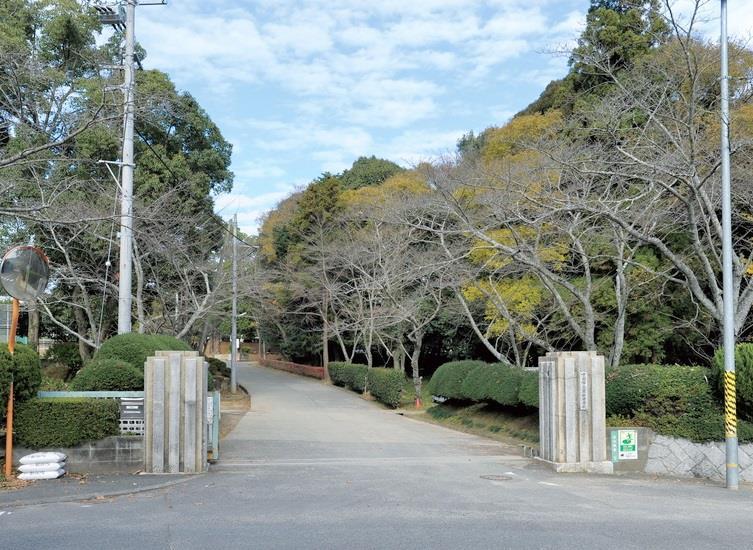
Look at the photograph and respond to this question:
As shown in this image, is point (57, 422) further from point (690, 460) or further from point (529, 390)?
point (529, 390)

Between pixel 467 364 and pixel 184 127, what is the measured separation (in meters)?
15.3

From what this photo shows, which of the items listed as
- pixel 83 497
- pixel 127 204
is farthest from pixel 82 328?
pixel 83 497

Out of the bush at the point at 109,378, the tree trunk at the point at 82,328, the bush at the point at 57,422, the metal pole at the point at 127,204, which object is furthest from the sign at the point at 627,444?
the tree trunk at the point at 82,328

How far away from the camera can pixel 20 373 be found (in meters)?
10.2

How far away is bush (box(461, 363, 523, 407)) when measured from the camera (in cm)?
1902

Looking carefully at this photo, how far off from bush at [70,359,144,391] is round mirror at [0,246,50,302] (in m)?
2.01

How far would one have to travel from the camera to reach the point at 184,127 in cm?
2802

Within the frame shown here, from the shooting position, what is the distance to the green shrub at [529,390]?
17.1 meters

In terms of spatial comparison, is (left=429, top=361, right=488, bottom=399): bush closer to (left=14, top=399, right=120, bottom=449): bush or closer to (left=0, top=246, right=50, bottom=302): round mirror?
(left=14, top=399, right=120, bottom=449): bush

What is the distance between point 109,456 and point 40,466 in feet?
3.55

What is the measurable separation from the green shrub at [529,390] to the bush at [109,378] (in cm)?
974

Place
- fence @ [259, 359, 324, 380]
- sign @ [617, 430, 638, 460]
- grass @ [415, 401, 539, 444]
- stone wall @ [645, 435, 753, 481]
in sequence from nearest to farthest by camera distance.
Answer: sign @ [617, 430, 638, 460]
stone wall @ [645, 435, 753, 481]
grass @ [415, 401, 539, 444]
fence @ [259, 359, 324, 380]

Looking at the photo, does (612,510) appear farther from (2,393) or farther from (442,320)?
(442,320)

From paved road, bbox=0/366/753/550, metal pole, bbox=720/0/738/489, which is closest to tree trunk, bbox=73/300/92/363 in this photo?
paved road, bbox=0/366/753/550
